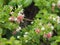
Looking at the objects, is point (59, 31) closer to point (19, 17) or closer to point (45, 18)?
point (45, 18)

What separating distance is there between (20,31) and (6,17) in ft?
0.81

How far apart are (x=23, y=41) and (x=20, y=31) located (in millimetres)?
225

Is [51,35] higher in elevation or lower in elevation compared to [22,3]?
lower

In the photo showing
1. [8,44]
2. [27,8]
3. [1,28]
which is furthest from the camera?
[27,8]

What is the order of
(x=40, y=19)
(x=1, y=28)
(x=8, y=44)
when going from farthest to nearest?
(x=40, y=19) → (x=1, y=28) → (x=8, y=44)

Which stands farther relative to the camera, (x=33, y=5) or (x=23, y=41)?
(x=33, y=5)

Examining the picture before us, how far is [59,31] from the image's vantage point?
258cm

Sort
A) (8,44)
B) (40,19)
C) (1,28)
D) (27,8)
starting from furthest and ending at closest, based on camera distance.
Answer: (27,8)
(40,19)
(1,28)
(8,44)

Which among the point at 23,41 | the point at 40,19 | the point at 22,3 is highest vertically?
the point at 22,3

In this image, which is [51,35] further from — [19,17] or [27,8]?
[27,8]

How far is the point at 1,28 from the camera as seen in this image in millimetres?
2461

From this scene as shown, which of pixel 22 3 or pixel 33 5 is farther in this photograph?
pixel 33 5

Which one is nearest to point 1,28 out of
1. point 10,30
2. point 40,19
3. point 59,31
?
point 10,30

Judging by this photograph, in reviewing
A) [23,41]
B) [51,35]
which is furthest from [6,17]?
[51,35]
